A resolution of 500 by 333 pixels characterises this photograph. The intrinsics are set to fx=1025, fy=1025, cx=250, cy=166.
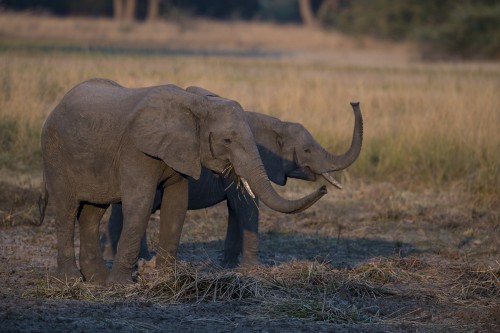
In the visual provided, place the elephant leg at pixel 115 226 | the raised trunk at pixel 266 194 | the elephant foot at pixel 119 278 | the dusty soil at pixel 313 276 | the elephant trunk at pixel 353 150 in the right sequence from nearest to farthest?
the dusty soil at pixel 313 276, the raised trunk at pixel 266 194, the elephant foot at pixel 119 278, the elephant trunk at pixel 353 150, the elephant leg at pixel 115 226

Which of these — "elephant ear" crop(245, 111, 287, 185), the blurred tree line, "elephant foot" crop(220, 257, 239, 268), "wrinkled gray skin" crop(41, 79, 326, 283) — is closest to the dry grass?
"wrinkled gray skin" crop(41, 79, 326, 283)

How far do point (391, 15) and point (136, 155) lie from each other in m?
34.1

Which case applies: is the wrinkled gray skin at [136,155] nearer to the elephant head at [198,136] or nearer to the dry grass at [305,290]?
the elephant head at [198,136]

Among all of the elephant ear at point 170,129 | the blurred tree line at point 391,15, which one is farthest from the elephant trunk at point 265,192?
the blurred tree line at point 391,15

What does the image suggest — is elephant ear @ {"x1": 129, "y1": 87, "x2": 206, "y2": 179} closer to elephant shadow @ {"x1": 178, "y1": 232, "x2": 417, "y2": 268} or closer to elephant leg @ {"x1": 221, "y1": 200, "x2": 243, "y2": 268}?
elephant leg @ {"x1": 221, "y1": 200, "x2": 243, "y2": 268}

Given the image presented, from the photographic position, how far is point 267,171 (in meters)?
8.62

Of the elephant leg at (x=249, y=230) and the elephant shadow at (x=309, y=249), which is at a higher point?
the elephant leg at (x=249, y=230)

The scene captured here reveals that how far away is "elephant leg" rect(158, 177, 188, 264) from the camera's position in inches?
301

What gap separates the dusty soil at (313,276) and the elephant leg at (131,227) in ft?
0.55

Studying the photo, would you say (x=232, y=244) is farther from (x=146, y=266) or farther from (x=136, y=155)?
(x=136, y=155)

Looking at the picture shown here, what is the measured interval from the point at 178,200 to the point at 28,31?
32.7 metres

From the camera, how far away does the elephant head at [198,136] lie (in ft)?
23.4

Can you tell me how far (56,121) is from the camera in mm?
7566

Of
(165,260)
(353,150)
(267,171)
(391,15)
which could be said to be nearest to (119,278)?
(165,260)
